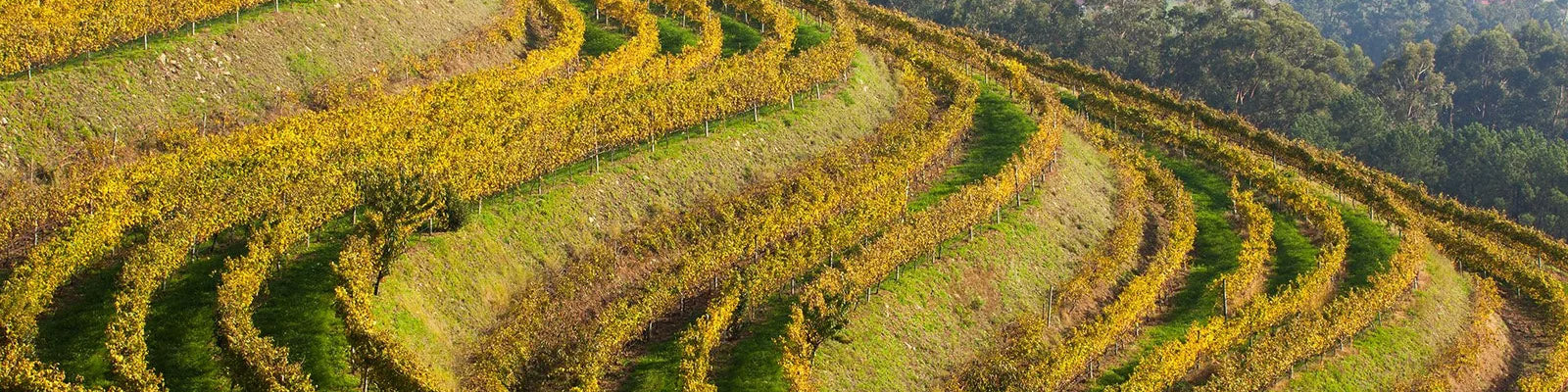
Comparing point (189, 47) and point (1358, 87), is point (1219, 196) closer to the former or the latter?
point (189, 47)

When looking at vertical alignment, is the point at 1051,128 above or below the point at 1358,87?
above

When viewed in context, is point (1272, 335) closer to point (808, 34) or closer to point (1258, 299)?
point (1258, 299)

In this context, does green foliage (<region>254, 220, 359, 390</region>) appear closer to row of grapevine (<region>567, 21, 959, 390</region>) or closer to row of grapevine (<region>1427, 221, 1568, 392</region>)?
row of grapevine (<region>567, 21, 959, 390</region>)

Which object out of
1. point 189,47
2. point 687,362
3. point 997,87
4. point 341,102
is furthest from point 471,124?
point 997,87

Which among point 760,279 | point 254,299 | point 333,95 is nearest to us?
point 254,299

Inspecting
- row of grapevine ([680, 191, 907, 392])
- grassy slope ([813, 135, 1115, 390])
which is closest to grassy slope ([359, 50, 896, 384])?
row of grapevine ([680, 191, 907, 392])

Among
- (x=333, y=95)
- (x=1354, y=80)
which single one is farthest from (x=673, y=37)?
(x=1354, y=80)

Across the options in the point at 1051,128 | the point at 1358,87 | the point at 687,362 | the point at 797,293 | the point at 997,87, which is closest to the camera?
the point at 687,362
